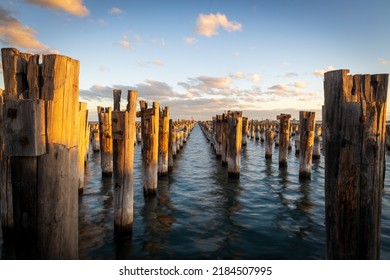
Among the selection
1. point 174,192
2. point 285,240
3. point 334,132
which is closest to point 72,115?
point 334,132

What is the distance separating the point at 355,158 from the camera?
9.05 feet

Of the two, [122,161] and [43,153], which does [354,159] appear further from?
[122,161]

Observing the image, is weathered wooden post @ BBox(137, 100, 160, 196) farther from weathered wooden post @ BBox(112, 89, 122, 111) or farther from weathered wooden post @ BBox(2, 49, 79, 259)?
weathered wooden post @ BBox(2, 49, 79, 259)

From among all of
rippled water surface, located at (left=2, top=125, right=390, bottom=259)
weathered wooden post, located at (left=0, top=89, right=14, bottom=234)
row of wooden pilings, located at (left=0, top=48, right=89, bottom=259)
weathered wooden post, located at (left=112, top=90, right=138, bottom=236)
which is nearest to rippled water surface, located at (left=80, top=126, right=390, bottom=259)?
rippled water surface, located at (left=2, top=125, right=390, bottom=259)

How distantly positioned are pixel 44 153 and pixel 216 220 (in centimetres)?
549

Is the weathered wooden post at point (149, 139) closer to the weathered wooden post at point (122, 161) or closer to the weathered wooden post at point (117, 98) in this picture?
the weathered wooden post at point (117, 98)

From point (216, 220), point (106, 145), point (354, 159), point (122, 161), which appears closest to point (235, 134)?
point (216, 220)

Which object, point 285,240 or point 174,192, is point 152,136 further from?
point 285,240

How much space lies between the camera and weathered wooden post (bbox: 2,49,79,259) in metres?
2.22

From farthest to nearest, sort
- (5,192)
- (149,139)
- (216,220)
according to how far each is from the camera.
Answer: (149,139) < (216,220) < (5,192)

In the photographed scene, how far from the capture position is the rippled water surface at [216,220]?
5340 mm

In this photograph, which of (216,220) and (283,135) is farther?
(283,135)

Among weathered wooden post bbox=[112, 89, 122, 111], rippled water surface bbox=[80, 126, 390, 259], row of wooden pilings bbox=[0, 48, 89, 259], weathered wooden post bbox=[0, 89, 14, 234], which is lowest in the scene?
rippled water surface bbox=[80, 126, 390, 259]

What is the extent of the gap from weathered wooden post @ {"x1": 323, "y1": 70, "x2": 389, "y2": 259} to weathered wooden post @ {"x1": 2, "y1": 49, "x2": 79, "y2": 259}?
2.61 meters
